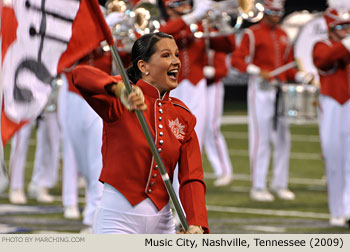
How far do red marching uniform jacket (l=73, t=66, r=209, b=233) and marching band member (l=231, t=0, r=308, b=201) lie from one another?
6040 millimetres

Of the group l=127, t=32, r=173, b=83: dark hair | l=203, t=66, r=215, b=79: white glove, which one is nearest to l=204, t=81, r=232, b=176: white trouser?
→ l=203, t=66, r=215, b=79: white glove

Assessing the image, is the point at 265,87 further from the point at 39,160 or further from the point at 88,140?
the point at 88,140

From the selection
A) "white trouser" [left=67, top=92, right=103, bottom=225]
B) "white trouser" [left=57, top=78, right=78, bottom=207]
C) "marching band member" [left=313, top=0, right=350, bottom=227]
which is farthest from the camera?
"white trouser" [left=57, top=78, right=78, bottom=207]

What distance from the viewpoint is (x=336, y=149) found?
27.5 feet

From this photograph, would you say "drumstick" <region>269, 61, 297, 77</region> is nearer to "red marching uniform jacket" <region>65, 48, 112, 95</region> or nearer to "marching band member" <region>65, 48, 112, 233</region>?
"marching band member" <region>65, 48, 112, 233</region>

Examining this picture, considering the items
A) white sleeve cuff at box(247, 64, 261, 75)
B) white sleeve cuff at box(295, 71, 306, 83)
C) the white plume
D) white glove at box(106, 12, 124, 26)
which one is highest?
the white plume

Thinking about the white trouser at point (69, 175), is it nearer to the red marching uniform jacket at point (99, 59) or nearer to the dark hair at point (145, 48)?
the red marching uniform jacket at point (99, 59)

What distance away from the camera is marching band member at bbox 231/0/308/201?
10156mm

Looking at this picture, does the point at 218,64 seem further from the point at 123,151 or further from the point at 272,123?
the point at 123,151

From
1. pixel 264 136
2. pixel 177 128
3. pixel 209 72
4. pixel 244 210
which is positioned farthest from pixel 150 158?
pixel 209 72

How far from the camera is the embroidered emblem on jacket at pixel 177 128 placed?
162 inches

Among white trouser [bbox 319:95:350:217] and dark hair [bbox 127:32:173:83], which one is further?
white trouser [bbox 319:95:350:217]

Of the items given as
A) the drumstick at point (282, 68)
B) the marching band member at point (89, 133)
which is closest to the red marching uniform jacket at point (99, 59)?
the marching band member at point (89, 133)

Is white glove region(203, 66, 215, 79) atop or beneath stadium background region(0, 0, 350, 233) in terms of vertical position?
atop
